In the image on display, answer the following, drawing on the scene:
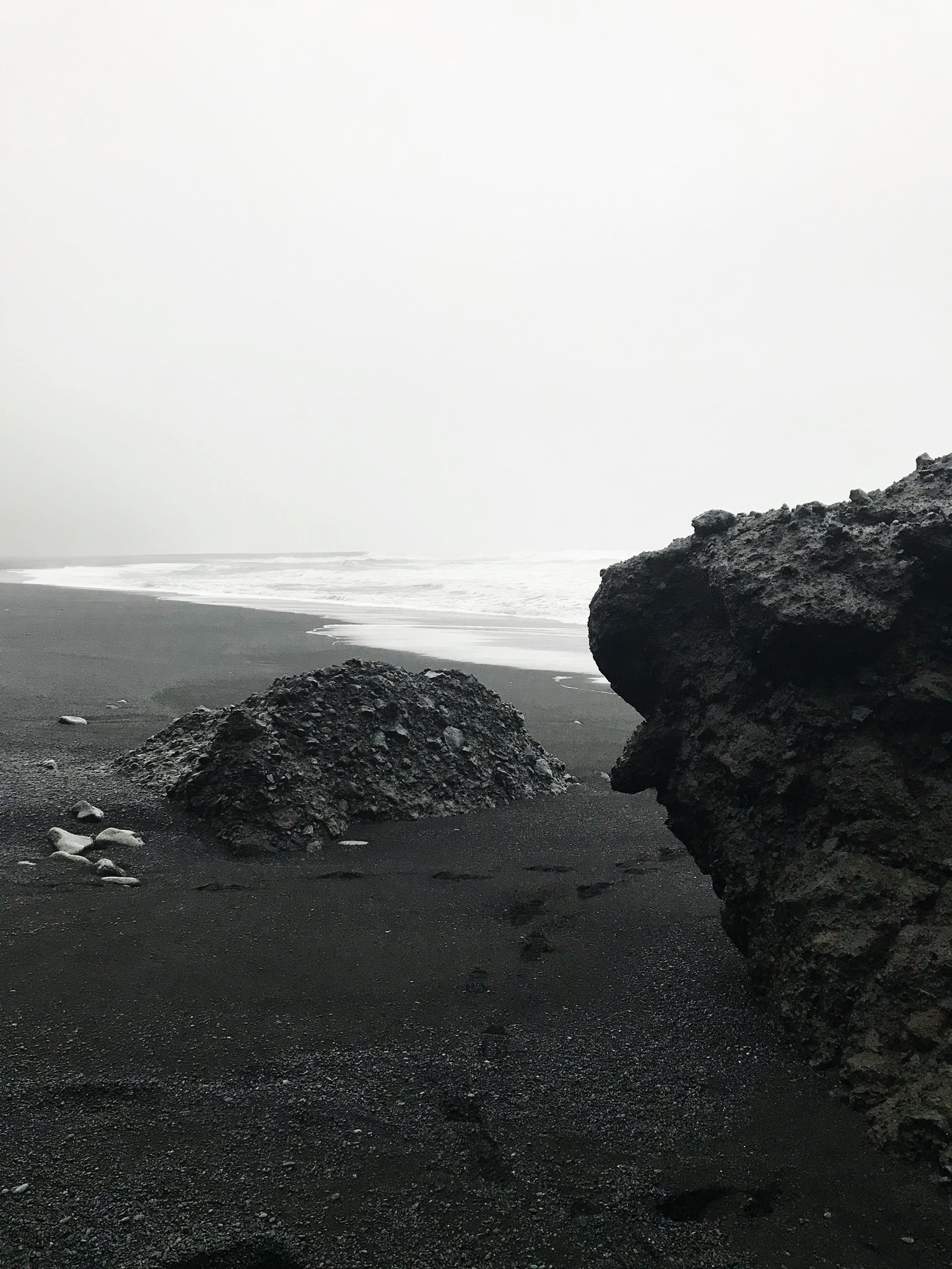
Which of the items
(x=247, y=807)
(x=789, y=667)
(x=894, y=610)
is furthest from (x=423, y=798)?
(x=894, y=610)

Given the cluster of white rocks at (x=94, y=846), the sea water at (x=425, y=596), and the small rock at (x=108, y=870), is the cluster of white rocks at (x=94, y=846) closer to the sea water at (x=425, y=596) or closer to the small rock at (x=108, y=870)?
the small rock at (x=108, y=870)

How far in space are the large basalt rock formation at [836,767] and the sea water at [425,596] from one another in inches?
327

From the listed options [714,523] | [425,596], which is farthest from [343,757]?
[425,596]

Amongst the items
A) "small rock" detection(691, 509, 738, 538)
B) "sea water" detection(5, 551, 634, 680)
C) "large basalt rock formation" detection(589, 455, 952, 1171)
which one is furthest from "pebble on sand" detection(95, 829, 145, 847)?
→ "sea water" detection(5, 551, 634, 680)

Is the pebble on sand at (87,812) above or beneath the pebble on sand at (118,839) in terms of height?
above

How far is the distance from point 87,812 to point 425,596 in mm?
26684

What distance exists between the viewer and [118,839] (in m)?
4.77

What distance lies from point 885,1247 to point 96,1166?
2.01 m

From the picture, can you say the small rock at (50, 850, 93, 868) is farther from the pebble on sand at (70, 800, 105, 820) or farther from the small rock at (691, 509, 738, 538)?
the small rock at (691, 509, 738, 538)

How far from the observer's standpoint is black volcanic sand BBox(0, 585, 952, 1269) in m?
2.05

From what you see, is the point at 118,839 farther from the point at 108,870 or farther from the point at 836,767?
the point at 836,767

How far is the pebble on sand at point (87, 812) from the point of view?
507 cm

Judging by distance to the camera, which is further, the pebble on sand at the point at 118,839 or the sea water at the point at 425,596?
the sea water at the point at 425,596

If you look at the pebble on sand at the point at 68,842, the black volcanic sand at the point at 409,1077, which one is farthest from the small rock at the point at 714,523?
the pebble on sand at the point at 68,842
